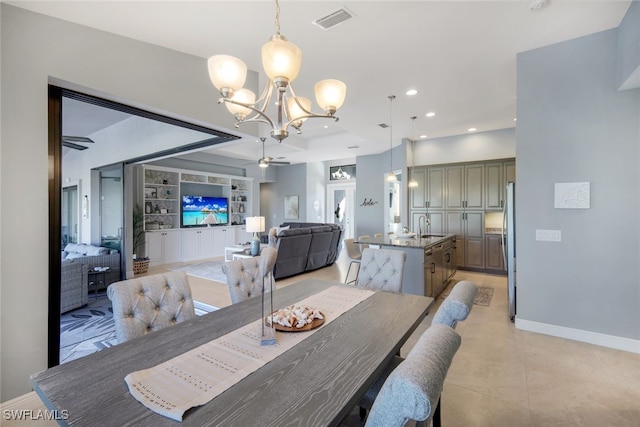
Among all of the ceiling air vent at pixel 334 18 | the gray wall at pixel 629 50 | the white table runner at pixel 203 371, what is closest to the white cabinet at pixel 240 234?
the ceiling air vent at pixel 334 18

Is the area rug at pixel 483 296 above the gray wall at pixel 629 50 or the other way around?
the other way around

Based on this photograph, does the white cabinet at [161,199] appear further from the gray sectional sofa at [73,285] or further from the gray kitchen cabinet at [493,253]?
the gray kitchen cabinet at [493,253]

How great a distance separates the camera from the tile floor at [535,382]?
1.87 meters

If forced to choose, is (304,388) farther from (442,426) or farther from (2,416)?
(2,416)

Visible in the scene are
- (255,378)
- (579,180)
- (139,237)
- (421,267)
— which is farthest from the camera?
(139,237)

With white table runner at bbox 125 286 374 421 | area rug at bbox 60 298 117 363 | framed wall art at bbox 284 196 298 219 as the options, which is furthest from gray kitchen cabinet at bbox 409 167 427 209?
area rug at bbox 60 298 117 363

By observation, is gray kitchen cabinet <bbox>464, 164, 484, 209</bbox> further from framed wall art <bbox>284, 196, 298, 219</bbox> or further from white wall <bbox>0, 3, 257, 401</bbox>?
white wall <bbox>0, 3, 257, 401</bbox>

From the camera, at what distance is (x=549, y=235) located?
3.09m

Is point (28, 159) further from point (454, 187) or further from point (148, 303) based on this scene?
point (454, 187)

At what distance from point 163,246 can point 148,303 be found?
20.8 feet

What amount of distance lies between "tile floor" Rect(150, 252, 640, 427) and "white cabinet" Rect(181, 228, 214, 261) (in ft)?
21.3

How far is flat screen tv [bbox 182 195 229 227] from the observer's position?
7887mm

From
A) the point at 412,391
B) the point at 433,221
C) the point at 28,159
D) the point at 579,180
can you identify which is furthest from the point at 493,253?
the point at 28,159

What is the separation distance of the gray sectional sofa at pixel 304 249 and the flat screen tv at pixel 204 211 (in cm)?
348
